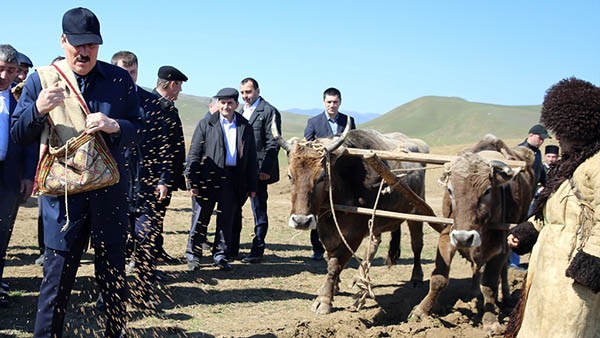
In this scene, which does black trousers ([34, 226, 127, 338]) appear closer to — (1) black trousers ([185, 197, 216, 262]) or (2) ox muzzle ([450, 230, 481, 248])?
(2) ox muzzle ([450, 230, 481, 248])

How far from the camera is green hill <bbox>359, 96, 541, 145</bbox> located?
77062 millimetres

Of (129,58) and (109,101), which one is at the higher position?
(129,58)

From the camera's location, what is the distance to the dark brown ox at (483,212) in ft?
19.5

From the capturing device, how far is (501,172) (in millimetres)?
6164

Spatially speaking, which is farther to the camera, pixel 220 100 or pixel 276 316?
pixel 220 100

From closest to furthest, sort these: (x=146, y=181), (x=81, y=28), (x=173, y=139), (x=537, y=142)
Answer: (x=81, y=28)
(x=146, y=181)
(x=173, y=139)
(x=537, y=142)

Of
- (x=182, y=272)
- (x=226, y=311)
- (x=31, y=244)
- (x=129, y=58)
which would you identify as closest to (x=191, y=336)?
(x=226, y=311)

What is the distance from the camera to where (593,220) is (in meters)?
3.65

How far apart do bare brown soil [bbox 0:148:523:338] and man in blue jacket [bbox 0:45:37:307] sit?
107 cm

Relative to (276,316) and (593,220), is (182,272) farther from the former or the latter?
(593,220)

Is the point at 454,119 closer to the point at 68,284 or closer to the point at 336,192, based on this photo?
the point at 336,192

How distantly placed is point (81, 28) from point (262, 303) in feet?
13.2

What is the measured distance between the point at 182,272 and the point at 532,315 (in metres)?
5.19

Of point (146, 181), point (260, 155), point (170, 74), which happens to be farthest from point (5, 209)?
point (260, 155)
